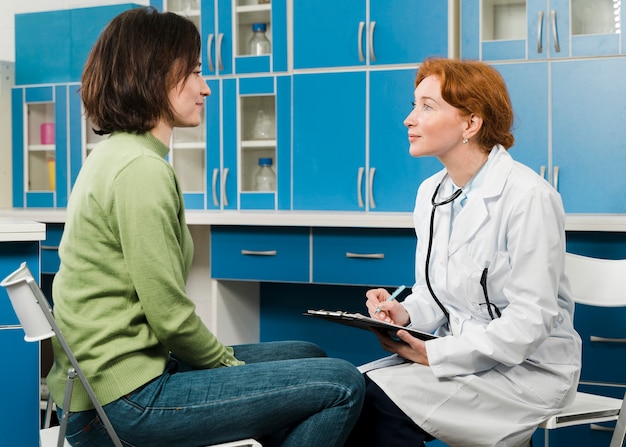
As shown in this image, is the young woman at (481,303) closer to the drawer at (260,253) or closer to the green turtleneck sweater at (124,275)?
the green turtleneck sweater at (124,275)

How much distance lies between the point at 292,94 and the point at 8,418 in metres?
1.77

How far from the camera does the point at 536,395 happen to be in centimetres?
173

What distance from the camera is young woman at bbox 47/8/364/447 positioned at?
1.44m

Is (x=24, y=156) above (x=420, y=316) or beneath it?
above

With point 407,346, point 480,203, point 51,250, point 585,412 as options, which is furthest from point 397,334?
point 51,250

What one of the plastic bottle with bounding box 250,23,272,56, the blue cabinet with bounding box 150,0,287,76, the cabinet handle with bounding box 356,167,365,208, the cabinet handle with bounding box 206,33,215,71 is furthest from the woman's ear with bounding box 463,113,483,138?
the cabinet handle with bounding box 206,33,215,71

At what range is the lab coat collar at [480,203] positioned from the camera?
69.9 inches

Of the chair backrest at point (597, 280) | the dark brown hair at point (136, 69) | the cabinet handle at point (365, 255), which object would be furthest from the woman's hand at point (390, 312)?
the cabinet handle at point (365, 255)

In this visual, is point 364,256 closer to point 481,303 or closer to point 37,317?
point 481,303

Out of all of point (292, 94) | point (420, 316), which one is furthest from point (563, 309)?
point (292, 94)

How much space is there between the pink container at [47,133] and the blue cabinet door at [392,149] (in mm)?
1580

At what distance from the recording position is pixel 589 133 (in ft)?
9.31

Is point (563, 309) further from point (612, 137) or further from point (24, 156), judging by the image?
point (24, 156)

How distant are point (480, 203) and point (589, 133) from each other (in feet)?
4.04
